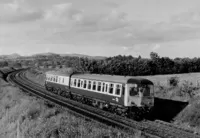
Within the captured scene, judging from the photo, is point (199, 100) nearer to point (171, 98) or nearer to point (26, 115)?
point (171, 98)

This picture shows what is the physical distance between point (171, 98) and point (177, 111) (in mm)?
3433

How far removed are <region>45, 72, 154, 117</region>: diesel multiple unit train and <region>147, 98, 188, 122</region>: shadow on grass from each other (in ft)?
6.06

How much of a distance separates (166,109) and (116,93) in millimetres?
4678

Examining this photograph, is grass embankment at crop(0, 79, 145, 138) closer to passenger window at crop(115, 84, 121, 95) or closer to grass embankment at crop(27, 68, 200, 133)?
passenger window at crop(115, 84, 121, 95)

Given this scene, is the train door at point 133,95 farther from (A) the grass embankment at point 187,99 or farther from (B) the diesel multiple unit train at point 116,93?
(A) the grass embankment at point 187,99

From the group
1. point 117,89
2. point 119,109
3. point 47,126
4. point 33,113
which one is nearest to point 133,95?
point 117,89

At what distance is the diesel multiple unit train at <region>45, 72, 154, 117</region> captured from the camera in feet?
61.9

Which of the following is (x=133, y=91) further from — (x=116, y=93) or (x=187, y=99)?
(x=187, y=99)

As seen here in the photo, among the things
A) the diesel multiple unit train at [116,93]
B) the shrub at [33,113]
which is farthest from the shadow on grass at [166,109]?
the shrub at [33,113]

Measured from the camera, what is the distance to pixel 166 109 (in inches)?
840

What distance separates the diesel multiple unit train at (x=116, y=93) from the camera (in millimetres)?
18859

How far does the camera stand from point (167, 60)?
180 feet

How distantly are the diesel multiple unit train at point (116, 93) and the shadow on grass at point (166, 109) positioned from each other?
185cm

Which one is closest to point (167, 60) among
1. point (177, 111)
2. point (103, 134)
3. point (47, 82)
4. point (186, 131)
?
point (47, 82)
